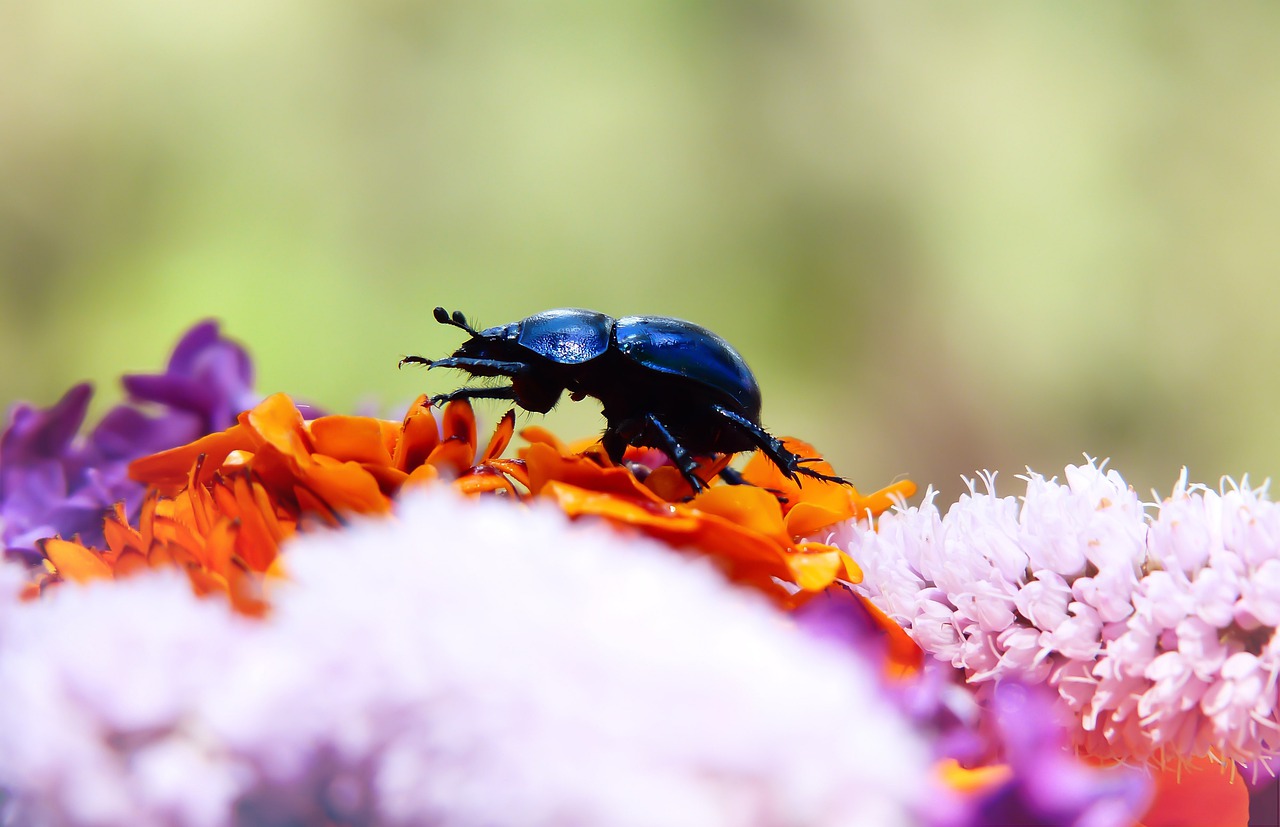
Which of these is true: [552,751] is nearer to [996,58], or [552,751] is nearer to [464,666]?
[464,666]

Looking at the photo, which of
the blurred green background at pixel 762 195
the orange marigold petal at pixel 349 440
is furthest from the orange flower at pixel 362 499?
the blurred green background at pixel 762 195

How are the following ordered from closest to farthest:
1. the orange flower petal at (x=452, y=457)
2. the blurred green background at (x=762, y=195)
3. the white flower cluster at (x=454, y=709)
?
1. the white flower cluster at (x=454, y=709)
2. the orange flower petal at (x=452, y=457)
3. the blurred green background at (x=762, y=195)

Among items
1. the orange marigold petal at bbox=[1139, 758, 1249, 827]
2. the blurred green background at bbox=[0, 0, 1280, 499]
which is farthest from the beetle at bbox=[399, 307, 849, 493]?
the blurred green background at bbox=[0, 0, 1280, 499]

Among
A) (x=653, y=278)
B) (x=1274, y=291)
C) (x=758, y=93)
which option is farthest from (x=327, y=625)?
(x=1274, y=291)

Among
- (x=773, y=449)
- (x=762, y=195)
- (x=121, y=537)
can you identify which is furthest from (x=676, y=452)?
(x=762, y=195)

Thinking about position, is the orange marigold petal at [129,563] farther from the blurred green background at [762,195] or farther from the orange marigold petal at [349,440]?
the blurred green background at [762,195]

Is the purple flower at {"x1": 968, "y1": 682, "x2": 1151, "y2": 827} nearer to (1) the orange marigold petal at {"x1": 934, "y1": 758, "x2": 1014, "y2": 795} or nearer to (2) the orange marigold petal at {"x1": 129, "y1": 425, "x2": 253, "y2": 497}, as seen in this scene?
(1) the orange marigold petal at {"x1": 934, "y1": 758, "x2": 1014, "y2": 795}
